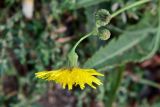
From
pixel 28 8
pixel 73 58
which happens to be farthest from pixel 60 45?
pixel 73 58

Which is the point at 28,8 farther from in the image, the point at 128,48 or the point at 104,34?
the point at 104,34

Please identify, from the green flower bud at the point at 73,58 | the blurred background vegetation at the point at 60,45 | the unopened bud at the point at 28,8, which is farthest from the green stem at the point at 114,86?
the green flower bud at the point at 73,58

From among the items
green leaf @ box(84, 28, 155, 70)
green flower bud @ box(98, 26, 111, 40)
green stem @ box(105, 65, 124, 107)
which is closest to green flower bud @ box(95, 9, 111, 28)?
green flower bud @ box(98, 26, 111, 40)

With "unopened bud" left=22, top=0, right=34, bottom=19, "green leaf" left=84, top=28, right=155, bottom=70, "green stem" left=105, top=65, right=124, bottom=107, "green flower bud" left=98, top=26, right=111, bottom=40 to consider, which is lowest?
"green stem" left=105, top=65, right=124, bottom=107

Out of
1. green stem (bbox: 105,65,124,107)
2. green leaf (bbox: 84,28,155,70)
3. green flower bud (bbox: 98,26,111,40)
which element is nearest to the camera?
green flower bud (bbox: 98,26,111,40)

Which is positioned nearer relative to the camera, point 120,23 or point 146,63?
point 120,23

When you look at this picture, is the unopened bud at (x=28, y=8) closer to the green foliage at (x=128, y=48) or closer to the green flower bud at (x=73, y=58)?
the green foliage at (x=128, y=48)

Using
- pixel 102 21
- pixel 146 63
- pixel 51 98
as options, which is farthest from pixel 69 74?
pixel 146 63

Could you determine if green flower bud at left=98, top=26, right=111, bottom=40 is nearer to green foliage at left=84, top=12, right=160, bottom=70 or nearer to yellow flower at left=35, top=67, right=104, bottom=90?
yellow flower at left=35, top=67, right=104, bottom=90

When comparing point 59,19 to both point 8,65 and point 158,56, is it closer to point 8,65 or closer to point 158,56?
point 8,65
